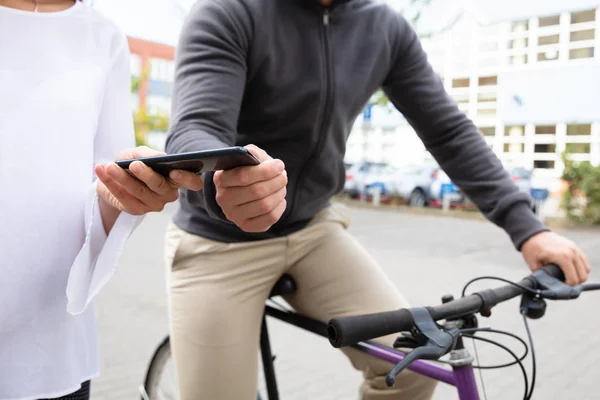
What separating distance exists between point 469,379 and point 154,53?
44.8 m

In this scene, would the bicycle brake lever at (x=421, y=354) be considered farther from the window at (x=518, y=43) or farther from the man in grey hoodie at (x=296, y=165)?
the window at (x=518, y=43)

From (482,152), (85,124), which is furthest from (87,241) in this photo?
(482,152)

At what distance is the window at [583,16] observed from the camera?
24.4 meters

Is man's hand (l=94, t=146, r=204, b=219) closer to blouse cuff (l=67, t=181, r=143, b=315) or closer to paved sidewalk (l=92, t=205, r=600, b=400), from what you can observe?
blouse cuff (l=67, t=181, r=143, b=315)

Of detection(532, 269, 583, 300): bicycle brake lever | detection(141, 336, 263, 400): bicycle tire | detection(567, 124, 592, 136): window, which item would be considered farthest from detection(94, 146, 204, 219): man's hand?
detection(567, 124, 592, 136): window

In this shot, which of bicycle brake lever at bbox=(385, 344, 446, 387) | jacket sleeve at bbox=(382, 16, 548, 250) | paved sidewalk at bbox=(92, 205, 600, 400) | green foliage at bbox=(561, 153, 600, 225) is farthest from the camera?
green foliage at bbox=(561, 153, 600, 225)

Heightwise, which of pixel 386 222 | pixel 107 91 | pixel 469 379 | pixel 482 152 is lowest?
pixel 386 222

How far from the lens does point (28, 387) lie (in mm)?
1382

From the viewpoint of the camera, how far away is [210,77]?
5.25 feet

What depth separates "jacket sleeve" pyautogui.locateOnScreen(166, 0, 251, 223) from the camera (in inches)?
60.6

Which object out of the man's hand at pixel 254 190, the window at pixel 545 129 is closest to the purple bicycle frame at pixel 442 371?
the man's hand at pixel 254 190

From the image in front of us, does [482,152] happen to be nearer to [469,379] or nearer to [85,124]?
[469,379]

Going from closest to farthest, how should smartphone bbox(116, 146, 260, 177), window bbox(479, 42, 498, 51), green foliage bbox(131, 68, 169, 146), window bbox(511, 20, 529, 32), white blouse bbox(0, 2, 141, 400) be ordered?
1. smartphone bbox(116, 146, 260, 177)
2. white blouse bbox(0, 2, 141, 400)
3. window bbox(511, 20, 529, 32)
4. window bbox(479, 42, 498, 51)
5. green foliage bbox(131, 68, 169, 146)

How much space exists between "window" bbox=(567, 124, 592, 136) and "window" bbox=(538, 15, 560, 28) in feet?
17.1
